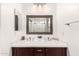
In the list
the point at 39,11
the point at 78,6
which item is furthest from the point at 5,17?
the point at 78,6

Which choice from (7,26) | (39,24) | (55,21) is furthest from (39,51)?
(7,26)

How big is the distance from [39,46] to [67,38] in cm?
65

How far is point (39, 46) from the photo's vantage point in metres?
2.72

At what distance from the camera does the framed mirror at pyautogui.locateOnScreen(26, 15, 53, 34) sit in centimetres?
275

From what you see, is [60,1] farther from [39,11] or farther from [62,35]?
[62,35]

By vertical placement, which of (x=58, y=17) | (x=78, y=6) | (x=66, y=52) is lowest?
(x=66, y=52)

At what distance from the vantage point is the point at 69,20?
273 centimetres

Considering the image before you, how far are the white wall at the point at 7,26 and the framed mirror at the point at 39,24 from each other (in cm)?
36

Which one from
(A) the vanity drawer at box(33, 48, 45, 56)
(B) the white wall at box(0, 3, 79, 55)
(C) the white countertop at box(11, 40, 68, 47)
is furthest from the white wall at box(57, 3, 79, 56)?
(A) the vanity drawer at box(33, 48, 45, 56)

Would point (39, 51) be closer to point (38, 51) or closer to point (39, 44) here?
point (38, 51)

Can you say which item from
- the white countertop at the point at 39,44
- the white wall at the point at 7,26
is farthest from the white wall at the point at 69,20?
the white wall at the point at 7,26

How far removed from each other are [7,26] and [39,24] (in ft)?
2.32

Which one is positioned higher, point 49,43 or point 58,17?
point 58,17

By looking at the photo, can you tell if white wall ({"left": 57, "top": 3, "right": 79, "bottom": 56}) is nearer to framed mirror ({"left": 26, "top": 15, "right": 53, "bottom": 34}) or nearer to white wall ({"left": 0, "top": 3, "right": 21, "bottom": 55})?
framed mirror ({"left": 26, "top": 15, "right": 53, "bottom": 34})
